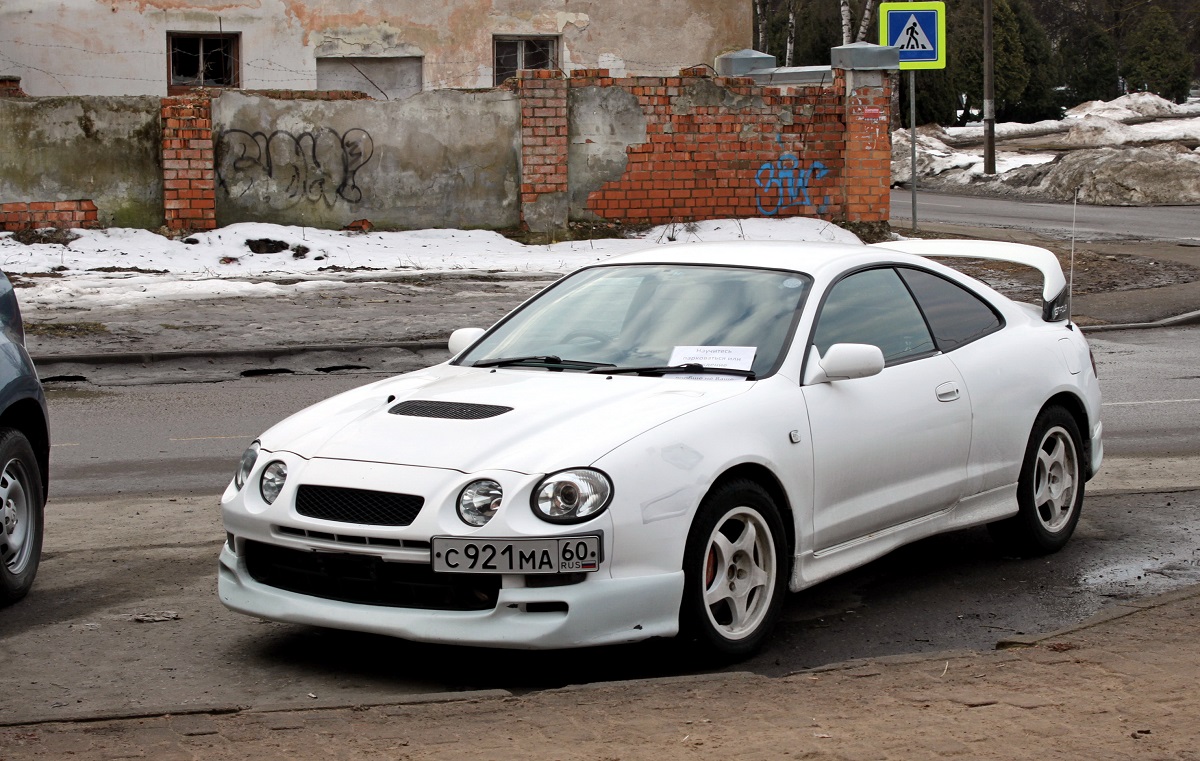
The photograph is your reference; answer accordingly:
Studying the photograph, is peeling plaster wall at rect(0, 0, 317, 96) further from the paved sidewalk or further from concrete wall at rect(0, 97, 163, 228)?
the paved sidewalk

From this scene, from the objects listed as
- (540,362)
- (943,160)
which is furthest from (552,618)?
(943,160)

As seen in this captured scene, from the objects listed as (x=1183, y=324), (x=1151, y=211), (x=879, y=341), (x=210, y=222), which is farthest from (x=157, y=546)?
(x=1151, y=211)

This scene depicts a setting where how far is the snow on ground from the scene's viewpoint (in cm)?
1744

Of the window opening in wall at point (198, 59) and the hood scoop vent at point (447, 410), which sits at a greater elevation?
the window opening in wall at point (198, 59)

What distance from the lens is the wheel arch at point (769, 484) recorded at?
17.4ft

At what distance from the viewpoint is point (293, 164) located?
2078cm

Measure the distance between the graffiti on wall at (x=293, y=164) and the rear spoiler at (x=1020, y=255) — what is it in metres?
14.4

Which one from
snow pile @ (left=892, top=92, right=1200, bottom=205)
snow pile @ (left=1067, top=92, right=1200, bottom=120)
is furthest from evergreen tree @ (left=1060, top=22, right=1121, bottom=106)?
snow pile @ (left=1067, top=92, right=1200, bottom=120)

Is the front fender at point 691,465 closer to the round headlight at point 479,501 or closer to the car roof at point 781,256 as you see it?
the round headlight at point 479,501

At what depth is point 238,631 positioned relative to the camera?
A: 5.83m

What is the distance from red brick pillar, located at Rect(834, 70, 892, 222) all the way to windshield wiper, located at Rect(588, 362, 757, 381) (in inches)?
649

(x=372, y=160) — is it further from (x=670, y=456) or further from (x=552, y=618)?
(x=552, y=618)

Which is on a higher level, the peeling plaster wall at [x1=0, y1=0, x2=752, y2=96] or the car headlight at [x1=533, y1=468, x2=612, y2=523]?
the peeling plaster wall at [x1=0, y1=0, x2=752, y2=96]

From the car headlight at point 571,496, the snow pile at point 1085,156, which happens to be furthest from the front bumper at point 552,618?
the snow pile at point 1085,156
